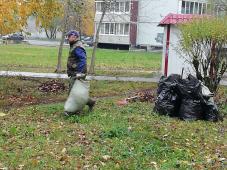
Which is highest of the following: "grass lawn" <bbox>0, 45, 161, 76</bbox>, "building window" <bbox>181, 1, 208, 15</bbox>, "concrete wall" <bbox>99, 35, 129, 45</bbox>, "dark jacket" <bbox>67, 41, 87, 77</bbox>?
"building window" <bbox>181, 1, 208, 15</bbox>

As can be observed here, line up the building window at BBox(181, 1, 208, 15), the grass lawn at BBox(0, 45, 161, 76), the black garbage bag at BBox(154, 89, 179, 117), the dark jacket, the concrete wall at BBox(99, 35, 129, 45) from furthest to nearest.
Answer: the concrete wall at BBox(99, 35, 129, 45), the building window at BBox(181, 1, 208, 15), the grass lawn at BBox(0, 45, 161, 76), the black garbage bag at BBox(154, 89, 179, 117), the dark jacket

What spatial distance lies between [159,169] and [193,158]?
0.89 metres

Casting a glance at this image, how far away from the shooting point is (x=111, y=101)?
43.4ft

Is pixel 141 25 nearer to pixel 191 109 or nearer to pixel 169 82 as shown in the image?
pixel 169 82

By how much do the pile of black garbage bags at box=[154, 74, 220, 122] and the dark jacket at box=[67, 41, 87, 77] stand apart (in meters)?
1.94

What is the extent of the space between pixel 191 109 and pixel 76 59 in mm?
2677

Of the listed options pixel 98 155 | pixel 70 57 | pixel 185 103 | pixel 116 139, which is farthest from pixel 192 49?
pixel 98 155

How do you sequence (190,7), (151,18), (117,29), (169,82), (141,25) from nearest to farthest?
(169,82)
(190,7)
(151,18)
(117,29)
(141,25)

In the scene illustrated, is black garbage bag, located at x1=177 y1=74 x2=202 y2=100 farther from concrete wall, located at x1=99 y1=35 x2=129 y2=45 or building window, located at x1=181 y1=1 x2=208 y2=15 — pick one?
concrete wall, located at x1=99 y1=35 x2=129 y2=45

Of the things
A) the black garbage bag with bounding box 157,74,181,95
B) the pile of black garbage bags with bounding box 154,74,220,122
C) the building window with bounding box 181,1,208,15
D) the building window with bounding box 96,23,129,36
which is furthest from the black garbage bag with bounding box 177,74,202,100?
the building window with bounding box 96,23,129,36

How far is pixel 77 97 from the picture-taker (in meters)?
9.99

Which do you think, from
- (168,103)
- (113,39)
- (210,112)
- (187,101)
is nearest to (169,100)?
(168,103)

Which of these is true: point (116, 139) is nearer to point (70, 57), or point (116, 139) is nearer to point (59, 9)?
point (70, 57)

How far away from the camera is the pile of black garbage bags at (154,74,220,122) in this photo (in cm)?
1049
